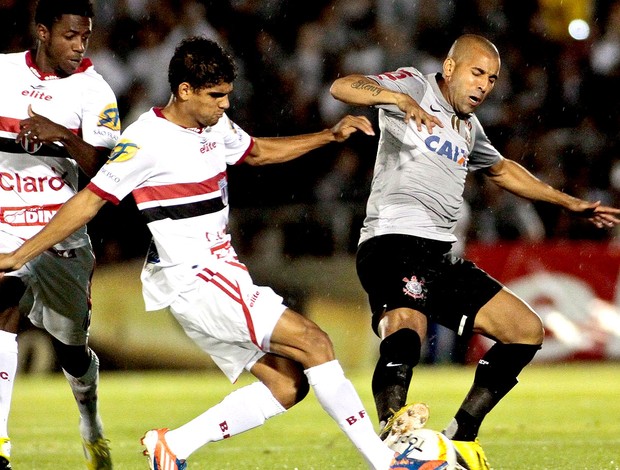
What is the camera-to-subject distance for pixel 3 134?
6500mm

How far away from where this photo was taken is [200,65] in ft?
18.5

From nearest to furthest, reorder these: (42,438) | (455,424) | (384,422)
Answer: (384,422) → (455,424) → (42,438)

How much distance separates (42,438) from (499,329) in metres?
4.35

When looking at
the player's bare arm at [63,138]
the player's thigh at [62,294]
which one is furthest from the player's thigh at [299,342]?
the player's thigh at [62,294]

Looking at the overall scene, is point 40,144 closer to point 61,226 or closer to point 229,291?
point 61,226

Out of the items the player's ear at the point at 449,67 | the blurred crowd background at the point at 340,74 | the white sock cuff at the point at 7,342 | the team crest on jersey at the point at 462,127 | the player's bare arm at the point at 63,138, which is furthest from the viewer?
the blurred crowd background at the point at 340,74

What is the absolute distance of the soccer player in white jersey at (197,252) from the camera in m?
5.64

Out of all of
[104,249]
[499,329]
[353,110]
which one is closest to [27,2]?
[104,249]

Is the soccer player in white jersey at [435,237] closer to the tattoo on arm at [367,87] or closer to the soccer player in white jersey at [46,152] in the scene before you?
the tattoo on arm at [367,87]

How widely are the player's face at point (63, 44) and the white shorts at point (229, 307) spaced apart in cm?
164

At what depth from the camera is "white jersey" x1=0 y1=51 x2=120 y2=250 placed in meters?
6.50

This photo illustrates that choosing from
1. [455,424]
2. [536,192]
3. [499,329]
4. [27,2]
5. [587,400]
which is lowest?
[587,400]

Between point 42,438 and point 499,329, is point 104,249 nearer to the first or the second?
point 42,438

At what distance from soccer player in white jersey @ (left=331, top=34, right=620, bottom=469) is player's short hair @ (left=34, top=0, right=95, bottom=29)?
149 cm
